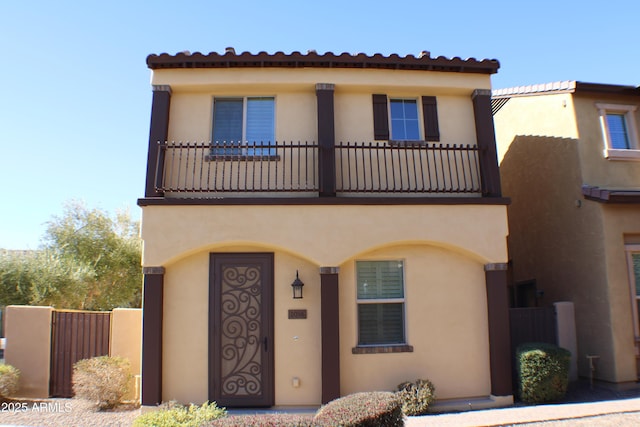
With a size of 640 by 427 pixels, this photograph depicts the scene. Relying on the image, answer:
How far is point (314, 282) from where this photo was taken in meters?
9.41

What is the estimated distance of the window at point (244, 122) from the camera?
10094mm

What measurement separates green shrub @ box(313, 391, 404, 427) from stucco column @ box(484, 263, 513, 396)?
12.9 feet

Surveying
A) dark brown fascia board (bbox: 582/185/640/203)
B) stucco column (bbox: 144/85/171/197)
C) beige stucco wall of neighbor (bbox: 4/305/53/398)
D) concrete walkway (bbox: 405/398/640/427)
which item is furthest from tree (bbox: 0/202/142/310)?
dark brown fascia board (bbox: 582/185/640/203)

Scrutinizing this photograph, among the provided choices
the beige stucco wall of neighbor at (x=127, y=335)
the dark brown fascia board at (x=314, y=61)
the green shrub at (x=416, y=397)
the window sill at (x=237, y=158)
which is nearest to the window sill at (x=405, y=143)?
the dark brown fascia board at (x=314, y=61)

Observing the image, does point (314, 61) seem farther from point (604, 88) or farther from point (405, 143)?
point (604, 88)

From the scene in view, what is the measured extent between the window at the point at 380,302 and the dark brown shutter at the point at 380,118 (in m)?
2.59

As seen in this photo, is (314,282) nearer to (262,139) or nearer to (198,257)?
(198,257)

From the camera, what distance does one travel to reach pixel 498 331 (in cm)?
938

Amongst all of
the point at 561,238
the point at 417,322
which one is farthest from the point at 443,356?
the point at 561,238

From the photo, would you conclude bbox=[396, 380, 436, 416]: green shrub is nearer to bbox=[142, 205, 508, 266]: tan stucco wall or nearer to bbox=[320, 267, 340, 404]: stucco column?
bbox=[320, 267, 340, 404]: stucco column

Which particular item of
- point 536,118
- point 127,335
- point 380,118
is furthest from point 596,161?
point 127,335

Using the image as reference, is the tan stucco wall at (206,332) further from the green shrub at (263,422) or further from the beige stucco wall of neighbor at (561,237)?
the beige stucco wall of neighbor at (561,237)

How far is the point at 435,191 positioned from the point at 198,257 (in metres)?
4.65

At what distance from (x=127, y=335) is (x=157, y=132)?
418 centimetres
